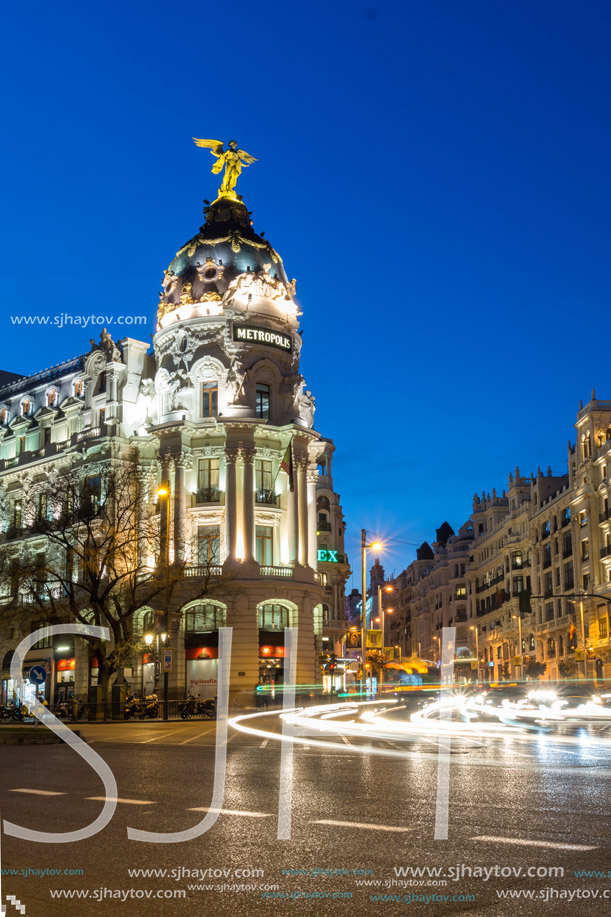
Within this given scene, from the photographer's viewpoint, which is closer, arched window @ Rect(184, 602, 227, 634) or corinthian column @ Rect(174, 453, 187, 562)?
arched window @ Rect(184, 602, 227, 634)

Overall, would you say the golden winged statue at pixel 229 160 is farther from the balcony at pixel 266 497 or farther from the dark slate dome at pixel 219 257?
the balcony at pixel 266 497

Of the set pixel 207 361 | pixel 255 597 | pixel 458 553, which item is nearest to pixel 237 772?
pixel 255 597

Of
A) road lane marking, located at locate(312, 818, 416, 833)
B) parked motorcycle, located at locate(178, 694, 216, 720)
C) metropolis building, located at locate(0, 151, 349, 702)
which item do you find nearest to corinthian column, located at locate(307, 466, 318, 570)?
metropolis building, located at locate(0, 151, 349, 702)

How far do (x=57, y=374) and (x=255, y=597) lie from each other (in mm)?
29647

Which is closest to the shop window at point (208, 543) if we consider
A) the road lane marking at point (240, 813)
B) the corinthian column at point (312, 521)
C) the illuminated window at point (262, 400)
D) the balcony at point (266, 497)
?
the balcony at point (266, 497)

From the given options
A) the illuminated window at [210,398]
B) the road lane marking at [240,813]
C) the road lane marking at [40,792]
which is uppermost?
the illuminated window at [210,398]

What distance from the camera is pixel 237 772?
15984 mm

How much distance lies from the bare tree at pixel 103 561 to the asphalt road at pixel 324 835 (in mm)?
33132

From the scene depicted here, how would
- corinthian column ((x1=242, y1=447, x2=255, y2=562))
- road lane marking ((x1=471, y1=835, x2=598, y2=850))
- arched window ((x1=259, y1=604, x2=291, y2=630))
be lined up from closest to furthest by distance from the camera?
road lane marking ((x1=471, y1=835, x2=598, y2=850)) → corinthian column ((x1=242, y1=447, x2=255, y2=562)) → arched window ((x1=259, y1=604, x2=291, y2=630))

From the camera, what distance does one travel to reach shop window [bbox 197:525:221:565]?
63284 mm

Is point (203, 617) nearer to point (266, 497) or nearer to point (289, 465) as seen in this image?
point (266, 497)

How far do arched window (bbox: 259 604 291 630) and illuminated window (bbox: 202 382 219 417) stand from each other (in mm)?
13065

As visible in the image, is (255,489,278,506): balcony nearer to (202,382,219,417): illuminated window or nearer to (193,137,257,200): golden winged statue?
(202,382,219,417): illuminated window

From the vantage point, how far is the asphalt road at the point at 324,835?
22.9 ft
